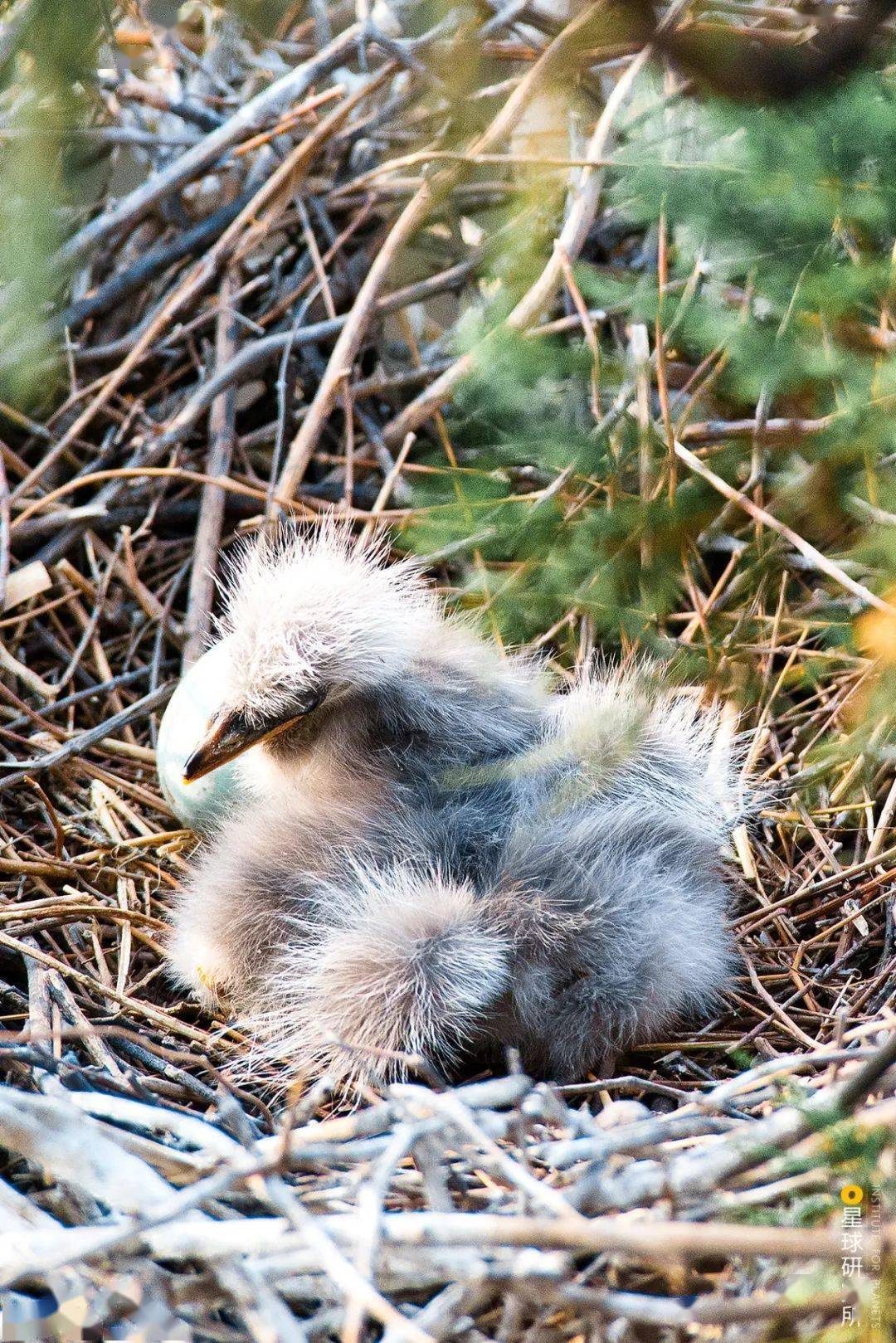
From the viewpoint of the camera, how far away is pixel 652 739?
1767 millimetres

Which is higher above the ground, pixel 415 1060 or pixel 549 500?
pixel 549 500

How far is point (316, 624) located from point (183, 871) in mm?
462

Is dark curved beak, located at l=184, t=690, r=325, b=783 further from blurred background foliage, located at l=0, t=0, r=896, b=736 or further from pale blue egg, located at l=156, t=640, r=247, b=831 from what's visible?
blurred background foliage, located at l=0, t=0, r=896, b=736

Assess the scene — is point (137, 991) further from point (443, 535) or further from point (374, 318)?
point (374, 318)

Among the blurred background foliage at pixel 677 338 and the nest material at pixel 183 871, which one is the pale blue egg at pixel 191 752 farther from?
the blurred background foliage at pixel 677 338

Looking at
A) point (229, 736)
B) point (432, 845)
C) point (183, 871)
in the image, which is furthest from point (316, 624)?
point (183, 871)

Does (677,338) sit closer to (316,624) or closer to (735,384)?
(735,384)

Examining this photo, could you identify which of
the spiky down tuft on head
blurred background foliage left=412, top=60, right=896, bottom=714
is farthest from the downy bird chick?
blurred background foliage left=412, top=60, right=896, bottom=714

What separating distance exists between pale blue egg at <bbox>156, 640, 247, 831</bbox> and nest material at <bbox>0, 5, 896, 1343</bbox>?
0.32 ft

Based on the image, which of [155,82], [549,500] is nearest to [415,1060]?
[549,500]

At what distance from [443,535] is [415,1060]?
476 millimetres

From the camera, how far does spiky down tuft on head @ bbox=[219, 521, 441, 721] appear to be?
66.0 inches

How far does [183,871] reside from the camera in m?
1.88

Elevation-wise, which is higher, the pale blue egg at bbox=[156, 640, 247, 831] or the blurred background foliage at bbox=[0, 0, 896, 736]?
the blurred background foliage at bbox=[0, 0, 896, 736]
